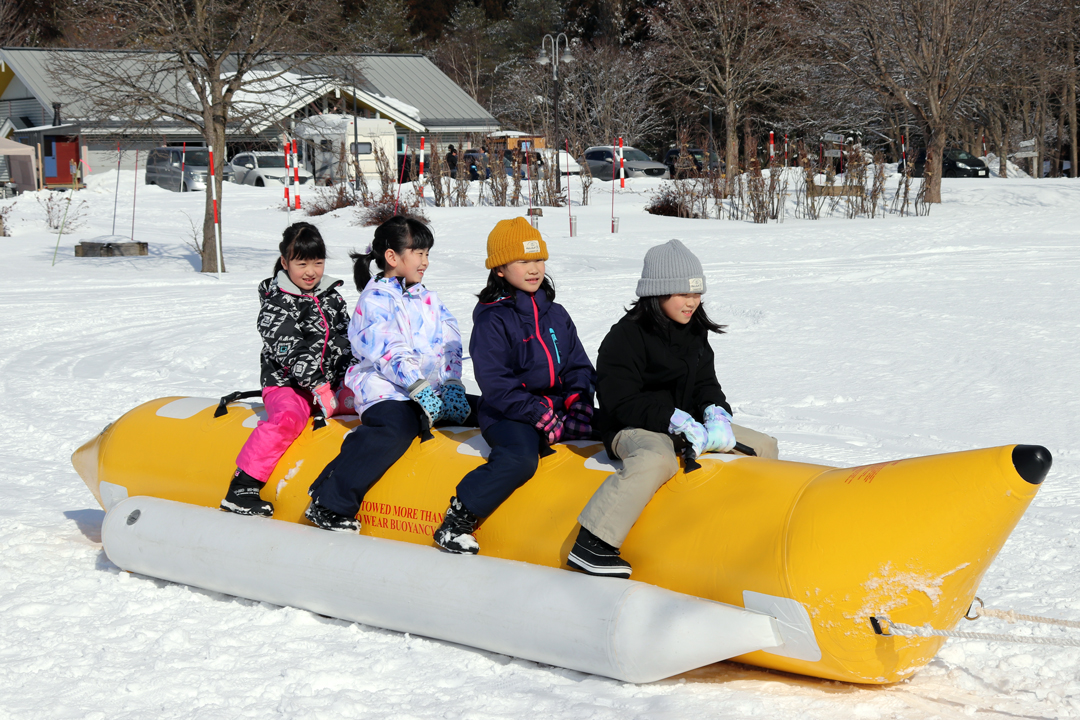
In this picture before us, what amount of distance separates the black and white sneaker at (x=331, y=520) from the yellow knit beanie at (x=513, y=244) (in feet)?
3.81

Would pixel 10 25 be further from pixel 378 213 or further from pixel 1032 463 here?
pixel 1032 463

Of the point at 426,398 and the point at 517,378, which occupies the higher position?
the point at 517,378

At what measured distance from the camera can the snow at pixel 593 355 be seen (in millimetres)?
3324

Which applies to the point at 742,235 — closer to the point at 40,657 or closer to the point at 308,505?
the point at 308,505

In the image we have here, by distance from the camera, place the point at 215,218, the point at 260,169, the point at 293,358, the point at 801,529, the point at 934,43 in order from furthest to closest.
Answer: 1. the point at 260,169
2. the point at 934,43
3. the point at 215,218
4. the point at 293,358
5. the point at 801,529

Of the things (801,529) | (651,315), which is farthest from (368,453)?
(801,529)

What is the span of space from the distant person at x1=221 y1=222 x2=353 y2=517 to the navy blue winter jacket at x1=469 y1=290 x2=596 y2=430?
0.89 meters

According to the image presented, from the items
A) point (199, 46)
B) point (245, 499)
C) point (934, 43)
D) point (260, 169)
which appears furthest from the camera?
point (260, 169)

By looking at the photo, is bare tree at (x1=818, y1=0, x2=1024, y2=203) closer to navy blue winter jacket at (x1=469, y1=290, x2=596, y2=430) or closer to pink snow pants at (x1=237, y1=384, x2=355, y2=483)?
navy blue winter jacket at (x1=469, y1=290, x2=596, y2=430)

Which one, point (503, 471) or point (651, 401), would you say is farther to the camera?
point (503, 471)

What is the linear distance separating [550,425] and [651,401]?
1.39ft

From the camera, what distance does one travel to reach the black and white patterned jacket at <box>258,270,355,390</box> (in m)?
4.58

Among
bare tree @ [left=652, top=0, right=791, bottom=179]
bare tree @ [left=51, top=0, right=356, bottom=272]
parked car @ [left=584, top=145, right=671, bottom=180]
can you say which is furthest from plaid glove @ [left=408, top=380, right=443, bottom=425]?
bare tree @ [left=652, top=0, right=791, bottom=179]

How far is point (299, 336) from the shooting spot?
4.60 m
